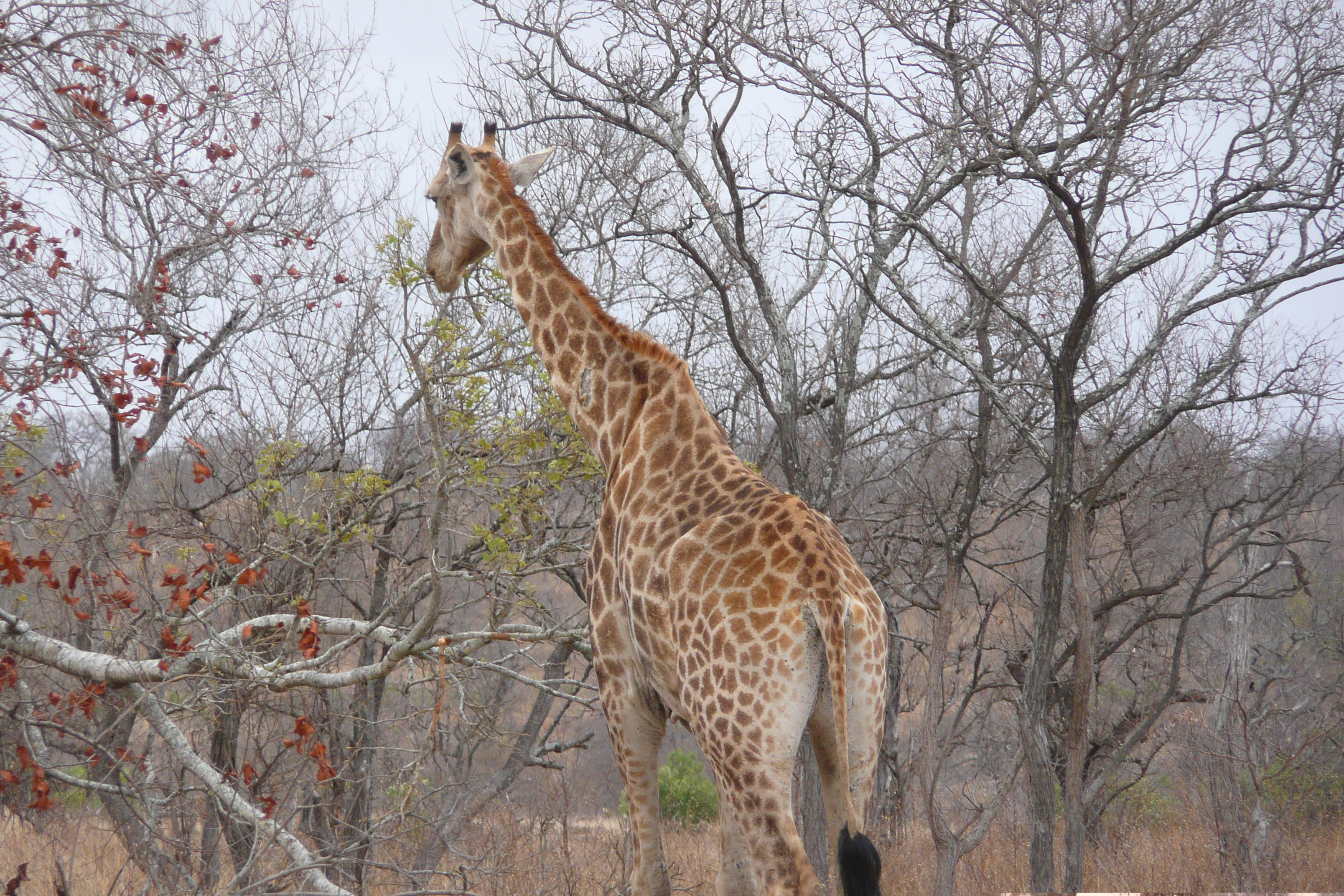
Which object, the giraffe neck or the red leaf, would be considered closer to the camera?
the giraffe neck

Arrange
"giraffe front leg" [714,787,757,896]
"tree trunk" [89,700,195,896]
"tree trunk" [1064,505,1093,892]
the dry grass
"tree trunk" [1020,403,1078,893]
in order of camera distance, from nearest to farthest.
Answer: "giraffe front leg" [714,787,757,896], "tree trunk" [89,700,195,896], "tree trunk" [1020,403,1078,893], "tree trunk" [1064,505,1093,892], the dry grass

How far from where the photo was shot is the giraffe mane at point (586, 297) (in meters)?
5.27

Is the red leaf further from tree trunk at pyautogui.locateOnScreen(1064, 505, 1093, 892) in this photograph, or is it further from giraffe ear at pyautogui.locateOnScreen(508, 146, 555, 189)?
tree trunk at pyautogui.locateOnScreen(1064, 505, 1093, 892)

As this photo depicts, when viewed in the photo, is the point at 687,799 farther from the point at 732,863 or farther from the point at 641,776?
the point at 732,863

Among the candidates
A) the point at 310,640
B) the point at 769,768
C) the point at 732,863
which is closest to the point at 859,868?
the point at 769,768

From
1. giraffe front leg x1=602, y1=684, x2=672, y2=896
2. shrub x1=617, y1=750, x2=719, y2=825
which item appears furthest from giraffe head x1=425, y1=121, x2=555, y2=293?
shrub x1=617, y1=750, x2=719, y2=825

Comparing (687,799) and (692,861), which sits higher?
(687,799)

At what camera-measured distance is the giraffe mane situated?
5.27 meters

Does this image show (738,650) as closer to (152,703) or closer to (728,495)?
(728,495)

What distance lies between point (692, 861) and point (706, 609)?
907cm

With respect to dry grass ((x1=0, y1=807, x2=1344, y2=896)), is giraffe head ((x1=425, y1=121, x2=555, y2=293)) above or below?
above

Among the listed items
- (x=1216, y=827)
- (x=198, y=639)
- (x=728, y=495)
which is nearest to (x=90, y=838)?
(x=198, y=639)

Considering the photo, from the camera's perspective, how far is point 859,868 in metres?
3.69

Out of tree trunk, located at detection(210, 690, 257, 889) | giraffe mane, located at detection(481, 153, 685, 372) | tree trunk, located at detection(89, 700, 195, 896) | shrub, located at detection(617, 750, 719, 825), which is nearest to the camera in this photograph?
giraffe mane, located at detection(481, 153, 685, 372)
